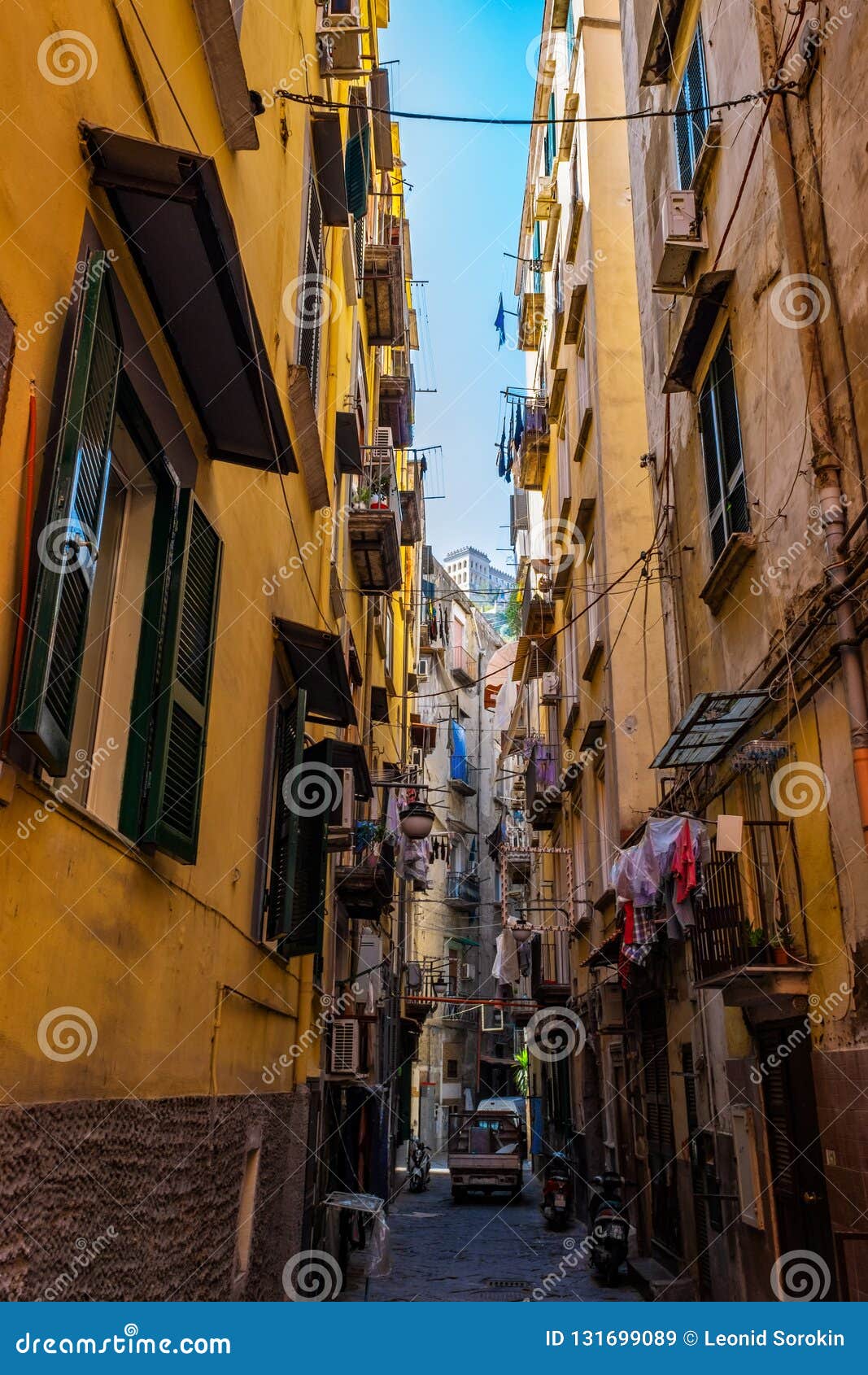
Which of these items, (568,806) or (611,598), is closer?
(611,598)

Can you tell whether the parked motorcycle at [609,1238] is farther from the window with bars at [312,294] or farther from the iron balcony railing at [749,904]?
the window with bars at [312,294]

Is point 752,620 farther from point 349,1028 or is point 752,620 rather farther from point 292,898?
point 349,1028

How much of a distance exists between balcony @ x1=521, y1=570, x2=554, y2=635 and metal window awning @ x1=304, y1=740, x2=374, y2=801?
11.2 m

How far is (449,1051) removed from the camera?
48.5 m

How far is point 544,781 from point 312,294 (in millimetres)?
14487

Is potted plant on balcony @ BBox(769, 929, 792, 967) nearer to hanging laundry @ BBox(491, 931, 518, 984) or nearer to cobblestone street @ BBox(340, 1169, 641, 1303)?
cobblestone street @ BBox(340, 1169, 641, 1303)

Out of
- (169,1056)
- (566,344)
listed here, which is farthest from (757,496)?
(566,344)

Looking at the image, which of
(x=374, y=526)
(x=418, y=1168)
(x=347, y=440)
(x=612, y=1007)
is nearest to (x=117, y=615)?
(x=347, y=440)

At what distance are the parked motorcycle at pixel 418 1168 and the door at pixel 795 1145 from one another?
74.0ft

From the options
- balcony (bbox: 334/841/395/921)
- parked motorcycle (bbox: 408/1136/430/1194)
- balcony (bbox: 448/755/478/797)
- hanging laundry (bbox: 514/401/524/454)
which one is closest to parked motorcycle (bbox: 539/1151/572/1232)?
balcony (bbox: 334/841/395/921)

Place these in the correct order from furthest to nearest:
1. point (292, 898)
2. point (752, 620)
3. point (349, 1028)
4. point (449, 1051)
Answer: point (449, 1051) → point (349, 1028) → point (752, 620) → point (292, 898)

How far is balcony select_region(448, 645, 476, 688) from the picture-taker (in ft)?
180

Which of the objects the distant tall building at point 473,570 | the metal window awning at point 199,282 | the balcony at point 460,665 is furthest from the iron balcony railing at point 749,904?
the distant tall building at point 473,570

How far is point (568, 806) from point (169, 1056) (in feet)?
60.8
